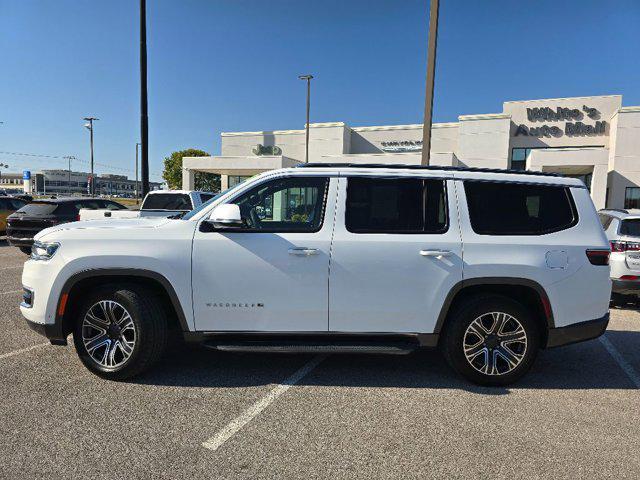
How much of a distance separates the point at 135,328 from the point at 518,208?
3.48 m

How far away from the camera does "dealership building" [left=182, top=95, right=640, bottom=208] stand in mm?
28266

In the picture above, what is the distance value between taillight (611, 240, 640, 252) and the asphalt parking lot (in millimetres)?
2304

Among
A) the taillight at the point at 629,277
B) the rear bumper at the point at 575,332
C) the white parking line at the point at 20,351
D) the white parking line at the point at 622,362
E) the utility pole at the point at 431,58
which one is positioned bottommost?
the white parking line at the point at 20,351

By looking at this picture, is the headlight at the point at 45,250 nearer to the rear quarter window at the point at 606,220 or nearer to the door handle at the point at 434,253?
the door handle at the point at 434,253

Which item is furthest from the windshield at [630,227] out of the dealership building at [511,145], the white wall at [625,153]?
the white wall at [625,153]

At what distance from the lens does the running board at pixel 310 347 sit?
3.43 metres

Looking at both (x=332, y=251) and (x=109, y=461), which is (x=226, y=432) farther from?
(x=332, y=251)

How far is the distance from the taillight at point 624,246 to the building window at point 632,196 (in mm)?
28638

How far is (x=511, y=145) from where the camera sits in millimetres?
33250

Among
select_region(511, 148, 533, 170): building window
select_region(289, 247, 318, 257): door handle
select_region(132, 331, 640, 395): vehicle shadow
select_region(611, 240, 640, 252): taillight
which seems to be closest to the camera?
select_region(289, 247, 318, 257): door handle

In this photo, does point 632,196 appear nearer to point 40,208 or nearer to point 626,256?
point 626,256

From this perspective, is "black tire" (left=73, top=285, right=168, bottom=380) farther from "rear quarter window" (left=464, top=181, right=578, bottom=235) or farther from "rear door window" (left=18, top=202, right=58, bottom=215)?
"rear door window" (left=18, top=202, right=58, bottom=215)

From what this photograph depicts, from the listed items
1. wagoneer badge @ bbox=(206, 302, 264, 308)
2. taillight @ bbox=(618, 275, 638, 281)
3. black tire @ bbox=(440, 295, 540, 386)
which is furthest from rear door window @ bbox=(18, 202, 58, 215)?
taillight @ bbox=(618, 275, 638, 281)

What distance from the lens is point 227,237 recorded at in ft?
11.3
